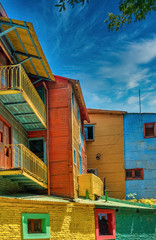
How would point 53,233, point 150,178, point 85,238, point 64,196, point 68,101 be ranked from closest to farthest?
point 53,233
point 85,238
point 64,196
point 68,101
point 150,178

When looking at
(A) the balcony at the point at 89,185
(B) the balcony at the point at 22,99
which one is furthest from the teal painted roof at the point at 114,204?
(B) the balcony at the point at 22,99

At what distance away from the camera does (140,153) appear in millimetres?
28609

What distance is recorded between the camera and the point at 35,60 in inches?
731

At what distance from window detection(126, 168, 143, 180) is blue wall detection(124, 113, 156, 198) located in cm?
23

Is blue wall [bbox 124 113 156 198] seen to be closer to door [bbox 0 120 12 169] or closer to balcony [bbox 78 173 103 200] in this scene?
balcony [bbox 78 173 103 200]

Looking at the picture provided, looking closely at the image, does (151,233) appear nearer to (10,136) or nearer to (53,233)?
(53,233)

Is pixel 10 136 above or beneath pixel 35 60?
beneath

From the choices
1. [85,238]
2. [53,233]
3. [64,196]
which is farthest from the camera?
[64,196]

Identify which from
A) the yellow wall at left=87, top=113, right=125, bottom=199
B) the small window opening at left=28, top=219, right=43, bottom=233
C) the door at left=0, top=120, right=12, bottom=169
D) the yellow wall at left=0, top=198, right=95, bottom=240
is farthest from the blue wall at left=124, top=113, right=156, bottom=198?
the door at left=0, top=120, right=12, bottom=169

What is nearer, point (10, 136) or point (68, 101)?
point (10, 136)

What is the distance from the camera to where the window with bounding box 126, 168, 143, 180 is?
28141mm

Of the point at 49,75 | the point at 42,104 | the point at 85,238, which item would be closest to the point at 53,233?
the point at 85,238

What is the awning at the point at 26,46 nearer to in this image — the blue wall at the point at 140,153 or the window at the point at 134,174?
the blue wall at the point at 140,153

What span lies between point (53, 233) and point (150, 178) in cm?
1330
